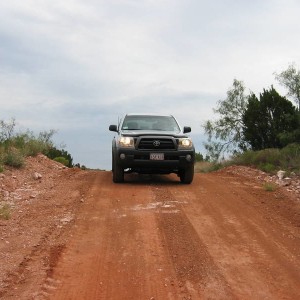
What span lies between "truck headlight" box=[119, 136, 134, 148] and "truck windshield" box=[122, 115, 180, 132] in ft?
3.13

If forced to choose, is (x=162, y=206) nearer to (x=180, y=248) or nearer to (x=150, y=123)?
(x=180, y=248)

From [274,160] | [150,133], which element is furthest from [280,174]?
[150,133]

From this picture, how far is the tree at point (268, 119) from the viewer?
24.2 metres

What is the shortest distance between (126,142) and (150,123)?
1.54 metres

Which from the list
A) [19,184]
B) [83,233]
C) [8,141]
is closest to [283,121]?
[8,141]

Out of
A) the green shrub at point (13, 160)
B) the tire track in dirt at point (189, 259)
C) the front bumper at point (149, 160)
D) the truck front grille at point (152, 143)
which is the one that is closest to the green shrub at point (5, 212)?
the tire track in dirt at point (189, 259)

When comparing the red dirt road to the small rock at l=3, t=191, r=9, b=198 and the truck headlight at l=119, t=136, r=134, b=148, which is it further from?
the small rock at l=3, t=191, r=9, b=198

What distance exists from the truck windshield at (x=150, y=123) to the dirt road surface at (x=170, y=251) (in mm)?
2747

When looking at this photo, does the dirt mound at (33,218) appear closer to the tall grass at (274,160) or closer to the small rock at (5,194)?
the small rock at (5,194)

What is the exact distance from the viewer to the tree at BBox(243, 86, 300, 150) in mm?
24234

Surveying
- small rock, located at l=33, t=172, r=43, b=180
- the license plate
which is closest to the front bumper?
the license plate

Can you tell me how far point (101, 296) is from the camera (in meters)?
5.35

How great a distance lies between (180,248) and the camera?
23.1ft

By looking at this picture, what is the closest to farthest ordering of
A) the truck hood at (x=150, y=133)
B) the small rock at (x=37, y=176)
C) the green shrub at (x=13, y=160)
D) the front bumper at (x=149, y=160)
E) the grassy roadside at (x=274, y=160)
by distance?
the front bumper at (x=149, y=160) → the truck hood at (x=150, y=133) → the small rock at (x=37, y=176) → the green shrub at (x=13, y=160) → the grassy roadside at (x=274, y=160)
